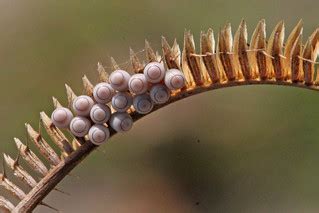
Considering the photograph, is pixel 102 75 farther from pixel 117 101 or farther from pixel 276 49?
pixel 276 49

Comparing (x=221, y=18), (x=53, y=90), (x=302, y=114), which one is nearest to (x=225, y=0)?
(x=221, y=18)

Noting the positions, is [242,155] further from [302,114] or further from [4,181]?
[4,181]

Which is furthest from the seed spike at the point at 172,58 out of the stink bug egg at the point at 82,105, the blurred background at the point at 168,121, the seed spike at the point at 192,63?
the blurred background at the point at 168,121

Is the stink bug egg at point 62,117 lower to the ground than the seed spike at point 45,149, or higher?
higher

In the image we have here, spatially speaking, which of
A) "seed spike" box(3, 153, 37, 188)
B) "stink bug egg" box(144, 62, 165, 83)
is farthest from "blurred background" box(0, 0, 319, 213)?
"stink bug egg" box(144, 62, 165, 83)

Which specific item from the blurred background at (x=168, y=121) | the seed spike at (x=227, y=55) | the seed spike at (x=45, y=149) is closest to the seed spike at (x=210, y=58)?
the seed spike at (x=227, y=55)

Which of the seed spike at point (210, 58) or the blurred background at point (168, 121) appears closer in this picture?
the seed spike at point (210, 58)

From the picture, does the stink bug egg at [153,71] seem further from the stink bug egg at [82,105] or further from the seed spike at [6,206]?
the seed spike at [6,206]

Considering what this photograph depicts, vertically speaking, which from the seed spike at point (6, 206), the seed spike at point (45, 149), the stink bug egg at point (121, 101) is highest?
the stink bug egg at point (121, 101)
